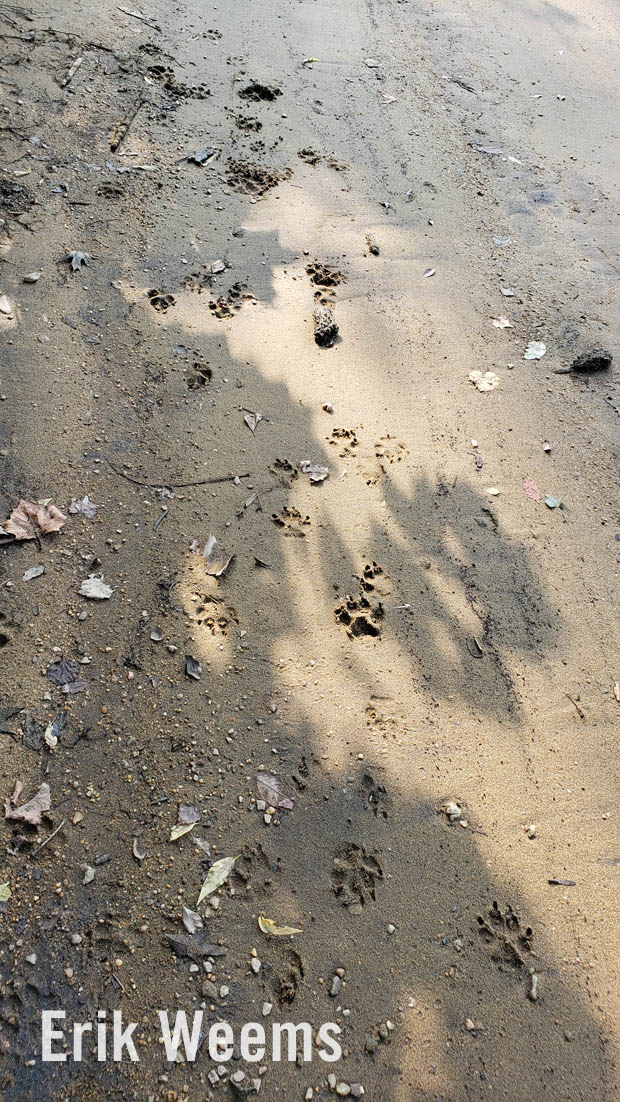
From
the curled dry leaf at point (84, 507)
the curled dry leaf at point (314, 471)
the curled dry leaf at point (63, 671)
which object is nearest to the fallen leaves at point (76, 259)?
the curled dry leaf at point (84, 507)

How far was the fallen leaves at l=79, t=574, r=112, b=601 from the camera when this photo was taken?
262 cm

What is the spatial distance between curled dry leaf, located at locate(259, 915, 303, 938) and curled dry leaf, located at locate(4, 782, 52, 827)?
31.1 inches

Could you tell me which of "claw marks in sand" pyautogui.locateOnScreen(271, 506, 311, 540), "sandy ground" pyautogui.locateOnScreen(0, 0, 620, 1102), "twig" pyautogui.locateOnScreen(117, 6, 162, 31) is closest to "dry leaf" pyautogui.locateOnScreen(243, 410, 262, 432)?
"sandy ground" pyautogui.locateOnScreen(0, 0, 620, 1102)

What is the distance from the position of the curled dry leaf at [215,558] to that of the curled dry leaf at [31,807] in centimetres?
103

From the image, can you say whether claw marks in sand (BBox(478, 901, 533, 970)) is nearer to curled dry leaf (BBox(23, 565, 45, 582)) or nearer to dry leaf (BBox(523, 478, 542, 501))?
dry leaf (BBox(523, 478, 542, 501))

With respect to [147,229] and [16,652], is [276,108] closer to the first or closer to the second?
[147,229]

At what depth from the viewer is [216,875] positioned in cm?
207

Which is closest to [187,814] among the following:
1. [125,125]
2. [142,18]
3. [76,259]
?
[76,259]

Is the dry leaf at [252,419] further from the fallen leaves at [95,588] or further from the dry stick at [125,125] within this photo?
the dry stick at [125,125]

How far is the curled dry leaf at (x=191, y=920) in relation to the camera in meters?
1.97

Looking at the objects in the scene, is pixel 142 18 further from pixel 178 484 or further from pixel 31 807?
pixel 31 807

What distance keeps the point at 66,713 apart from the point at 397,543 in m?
1.54

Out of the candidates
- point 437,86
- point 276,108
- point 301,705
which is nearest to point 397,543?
point 301,705

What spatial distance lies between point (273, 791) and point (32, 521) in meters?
Result: 1.52
